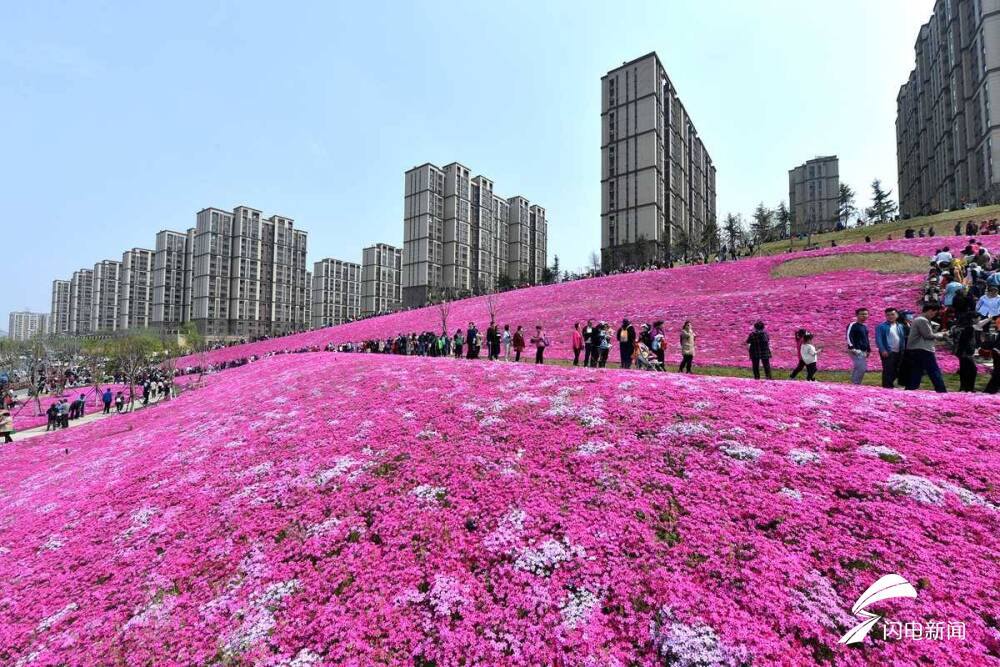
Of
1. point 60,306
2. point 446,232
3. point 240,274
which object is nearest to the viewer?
point 240,274

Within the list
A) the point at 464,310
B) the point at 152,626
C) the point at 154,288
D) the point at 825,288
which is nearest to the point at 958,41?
the point at 825,288

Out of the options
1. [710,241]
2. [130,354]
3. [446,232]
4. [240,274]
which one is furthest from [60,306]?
[710,241]

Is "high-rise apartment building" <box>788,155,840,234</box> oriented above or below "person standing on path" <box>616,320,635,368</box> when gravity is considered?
above

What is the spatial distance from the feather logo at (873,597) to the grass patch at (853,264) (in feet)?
93.0

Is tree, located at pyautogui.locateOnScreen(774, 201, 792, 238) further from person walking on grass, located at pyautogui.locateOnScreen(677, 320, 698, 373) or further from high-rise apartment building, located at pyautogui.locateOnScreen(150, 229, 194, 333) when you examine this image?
high-rise apartment building, located at pyautogui.locateOnScreen(150, 229, 194, 333)

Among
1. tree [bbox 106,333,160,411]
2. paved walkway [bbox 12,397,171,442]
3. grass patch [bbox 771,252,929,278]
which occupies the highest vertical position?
grass patch [bbox 771,252,929,278]

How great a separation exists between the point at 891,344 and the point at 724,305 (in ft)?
52.0

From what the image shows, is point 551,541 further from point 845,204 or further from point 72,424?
point 845,204

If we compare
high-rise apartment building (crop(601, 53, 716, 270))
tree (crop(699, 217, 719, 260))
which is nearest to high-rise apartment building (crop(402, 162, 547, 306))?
high-rise apartment building (crop(601, 53, 716, 270))

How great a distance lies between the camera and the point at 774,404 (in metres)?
8.02

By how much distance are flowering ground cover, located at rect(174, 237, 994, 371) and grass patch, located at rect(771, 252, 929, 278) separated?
750mm

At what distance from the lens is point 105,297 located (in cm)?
13600

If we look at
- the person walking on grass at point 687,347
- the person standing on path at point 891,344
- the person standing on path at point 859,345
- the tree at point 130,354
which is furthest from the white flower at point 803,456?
the tree at point 130,354

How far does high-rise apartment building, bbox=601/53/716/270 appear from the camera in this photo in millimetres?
86562
